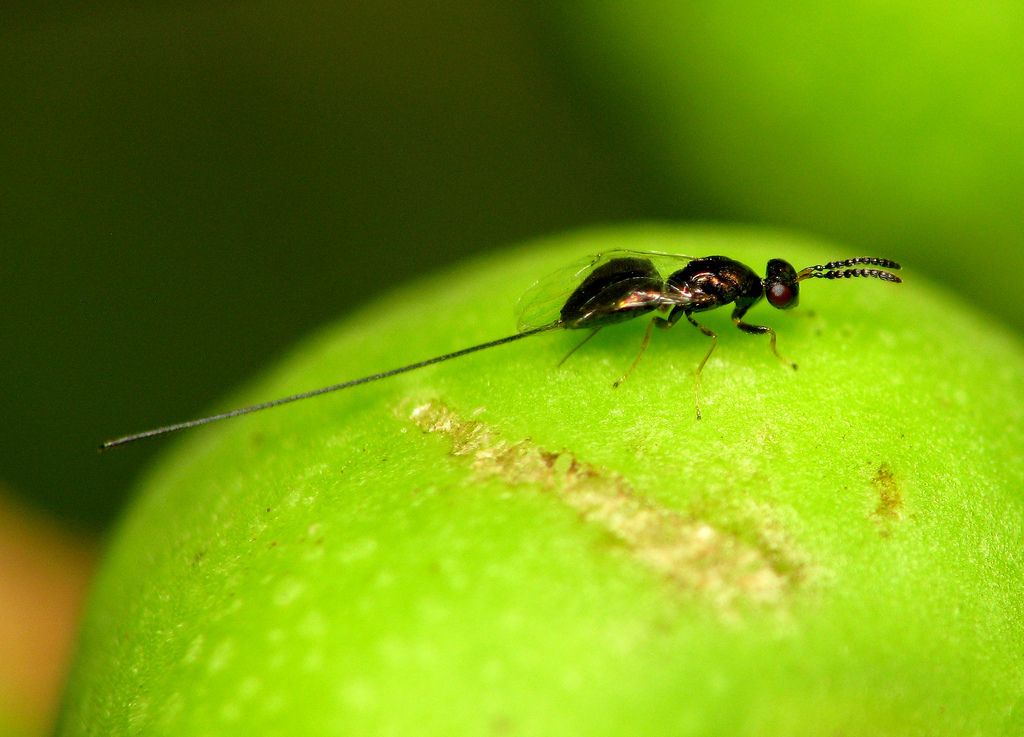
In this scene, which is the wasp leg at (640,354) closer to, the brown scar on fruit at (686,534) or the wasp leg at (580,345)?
the wasp leg at (580,345)

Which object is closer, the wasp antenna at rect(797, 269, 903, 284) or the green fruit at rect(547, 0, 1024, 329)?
the wasp antenna at rect(797, 269, 903, 284)

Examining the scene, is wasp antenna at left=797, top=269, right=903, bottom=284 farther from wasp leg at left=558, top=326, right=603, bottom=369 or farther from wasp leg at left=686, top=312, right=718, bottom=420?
wasp leg at left=558, top=326, right=603, bottom=369

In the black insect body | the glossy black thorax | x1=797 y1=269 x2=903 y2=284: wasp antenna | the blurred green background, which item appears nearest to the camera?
the black insect body

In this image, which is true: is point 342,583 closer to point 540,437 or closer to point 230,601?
point 230,601

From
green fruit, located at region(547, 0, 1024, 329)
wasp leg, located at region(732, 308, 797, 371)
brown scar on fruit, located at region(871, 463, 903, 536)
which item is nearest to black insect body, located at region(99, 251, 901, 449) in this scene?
wasp leg, located at region(732, 308, 797, 371)

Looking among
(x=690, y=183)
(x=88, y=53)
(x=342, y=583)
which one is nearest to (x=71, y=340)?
(x=88, y=53)

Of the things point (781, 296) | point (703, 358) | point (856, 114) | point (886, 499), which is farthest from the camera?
point (856, 114)

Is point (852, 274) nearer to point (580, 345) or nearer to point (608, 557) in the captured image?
point (580, 345)

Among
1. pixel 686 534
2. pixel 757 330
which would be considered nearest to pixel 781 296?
pixel 757 330
